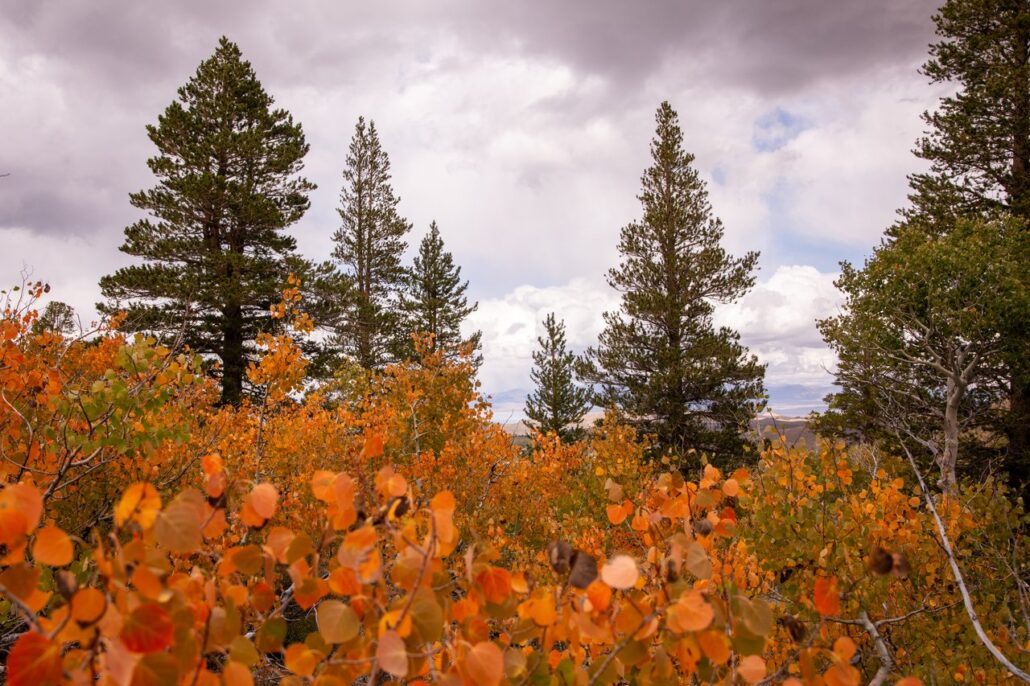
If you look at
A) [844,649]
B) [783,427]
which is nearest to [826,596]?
[844,649]

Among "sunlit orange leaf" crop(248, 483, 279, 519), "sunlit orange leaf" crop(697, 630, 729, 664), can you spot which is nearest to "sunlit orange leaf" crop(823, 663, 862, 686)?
"sunlit orange leaf" crop(697, 630, 729, 664)

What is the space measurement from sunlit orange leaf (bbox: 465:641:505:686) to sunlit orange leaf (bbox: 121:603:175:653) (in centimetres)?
51

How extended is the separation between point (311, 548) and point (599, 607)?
62 centimetres

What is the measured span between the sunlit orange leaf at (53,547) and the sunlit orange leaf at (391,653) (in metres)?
0.53

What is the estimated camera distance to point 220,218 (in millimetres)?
19156

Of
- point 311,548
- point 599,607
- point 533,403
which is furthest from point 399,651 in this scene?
point 533,403

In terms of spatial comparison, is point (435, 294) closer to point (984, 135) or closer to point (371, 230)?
point (371, 230)

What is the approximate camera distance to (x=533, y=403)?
27.4 m

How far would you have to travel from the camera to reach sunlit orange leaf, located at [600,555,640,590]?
1025mm

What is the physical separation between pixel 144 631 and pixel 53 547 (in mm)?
245

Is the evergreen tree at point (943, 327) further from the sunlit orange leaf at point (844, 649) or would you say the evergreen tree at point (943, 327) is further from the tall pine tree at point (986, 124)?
the sunlit orange leaf at point (844, 649)

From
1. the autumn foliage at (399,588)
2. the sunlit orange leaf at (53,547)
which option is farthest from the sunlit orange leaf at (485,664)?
the sunlit orange leaf at (53,547)

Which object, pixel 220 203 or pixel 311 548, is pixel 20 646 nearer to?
pixel 311 548

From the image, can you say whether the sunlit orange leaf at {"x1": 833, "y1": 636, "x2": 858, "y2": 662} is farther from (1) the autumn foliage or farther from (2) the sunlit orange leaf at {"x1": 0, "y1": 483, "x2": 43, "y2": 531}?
(2) the sunlit orange leaf at {"x1": 0, "y1": 483, "x2": 43, "y2": 531}
